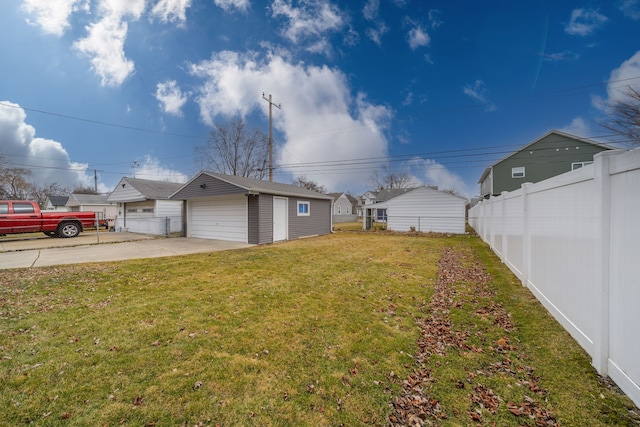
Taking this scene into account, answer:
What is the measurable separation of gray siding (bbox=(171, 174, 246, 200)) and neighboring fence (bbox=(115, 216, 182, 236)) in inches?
114

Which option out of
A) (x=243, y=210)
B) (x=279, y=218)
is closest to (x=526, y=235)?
(x=279, y=218)

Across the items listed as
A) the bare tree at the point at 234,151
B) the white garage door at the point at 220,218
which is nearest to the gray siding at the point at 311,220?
the white garage door at the point at 220,218

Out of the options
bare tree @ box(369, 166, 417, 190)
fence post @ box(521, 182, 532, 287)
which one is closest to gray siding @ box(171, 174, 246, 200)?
fence post @ box(521, 182, 532, 287)

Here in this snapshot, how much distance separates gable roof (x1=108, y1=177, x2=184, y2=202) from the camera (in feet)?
59.2

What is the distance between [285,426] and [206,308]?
2.84m

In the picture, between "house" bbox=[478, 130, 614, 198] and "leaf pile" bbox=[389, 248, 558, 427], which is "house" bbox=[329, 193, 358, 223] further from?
"leaf pile" bbox=[389, 248, 558, 427]

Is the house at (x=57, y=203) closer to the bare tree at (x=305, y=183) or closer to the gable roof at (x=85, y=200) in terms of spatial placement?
the gable roof at (x=85, y=200)

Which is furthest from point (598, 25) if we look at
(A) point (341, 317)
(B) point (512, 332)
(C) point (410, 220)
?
(A) point (341, 317)

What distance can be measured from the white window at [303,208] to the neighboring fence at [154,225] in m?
8.90

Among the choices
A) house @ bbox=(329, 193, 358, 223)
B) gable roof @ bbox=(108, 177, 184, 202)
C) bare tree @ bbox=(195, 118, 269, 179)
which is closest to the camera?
gable roof @ bbox=(108, 177, 184, 202)

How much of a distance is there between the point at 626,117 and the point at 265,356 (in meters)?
22.3

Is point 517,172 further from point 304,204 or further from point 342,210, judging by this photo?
point 342,210

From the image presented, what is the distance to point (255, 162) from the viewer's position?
1123 inches

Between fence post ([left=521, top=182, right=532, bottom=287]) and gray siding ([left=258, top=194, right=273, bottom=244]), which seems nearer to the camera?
fence post ([left=521, top=182, right=532, bottom=287])
